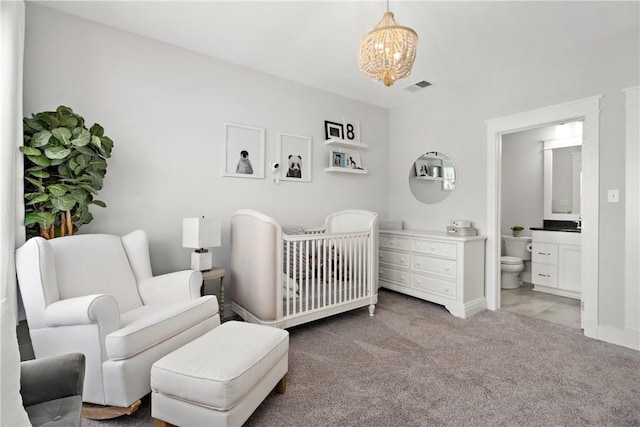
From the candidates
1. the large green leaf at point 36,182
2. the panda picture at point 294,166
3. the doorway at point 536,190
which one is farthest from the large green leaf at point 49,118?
the doorway at point 536,190

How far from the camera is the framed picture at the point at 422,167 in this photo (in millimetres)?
3865

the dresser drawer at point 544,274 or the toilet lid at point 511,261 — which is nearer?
the dresser drawer at point 544,274

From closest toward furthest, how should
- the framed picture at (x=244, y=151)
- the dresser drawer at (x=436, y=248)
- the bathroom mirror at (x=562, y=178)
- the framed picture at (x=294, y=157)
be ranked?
1. the framed picture at (x=244, y=151)
2. the dresser drawer at (x=436, y=248)
3. the framed picture at (x=294, y=157)
4. the bathroom mirror at (x=562, y=178)

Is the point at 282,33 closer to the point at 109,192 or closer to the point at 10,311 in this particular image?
the point at 109,192

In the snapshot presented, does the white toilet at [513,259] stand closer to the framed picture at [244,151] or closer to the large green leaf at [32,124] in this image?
the framed picture at [244,151]

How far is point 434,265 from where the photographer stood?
3.22m

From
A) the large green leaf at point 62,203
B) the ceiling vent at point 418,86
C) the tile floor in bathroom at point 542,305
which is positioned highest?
the ceiling vent at point 418,86

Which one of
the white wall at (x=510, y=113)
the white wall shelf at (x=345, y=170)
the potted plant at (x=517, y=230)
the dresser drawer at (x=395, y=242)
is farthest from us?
the potted plant at (x=517, y=230)

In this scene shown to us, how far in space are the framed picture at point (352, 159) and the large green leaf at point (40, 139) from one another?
2.77 meters

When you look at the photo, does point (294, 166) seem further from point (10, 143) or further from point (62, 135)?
point (10, 143)

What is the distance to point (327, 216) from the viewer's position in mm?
3602

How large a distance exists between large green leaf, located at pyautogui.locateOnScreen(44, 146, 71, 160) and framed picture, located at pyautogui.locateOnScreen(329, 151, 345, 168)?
8.13 feet

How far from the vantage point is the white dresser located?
3.02 m

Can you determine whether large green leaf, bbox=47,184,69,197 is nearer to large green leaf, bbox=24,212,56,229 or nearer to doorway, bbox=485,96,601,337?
large green leaf, bbox=24,212,56,229
